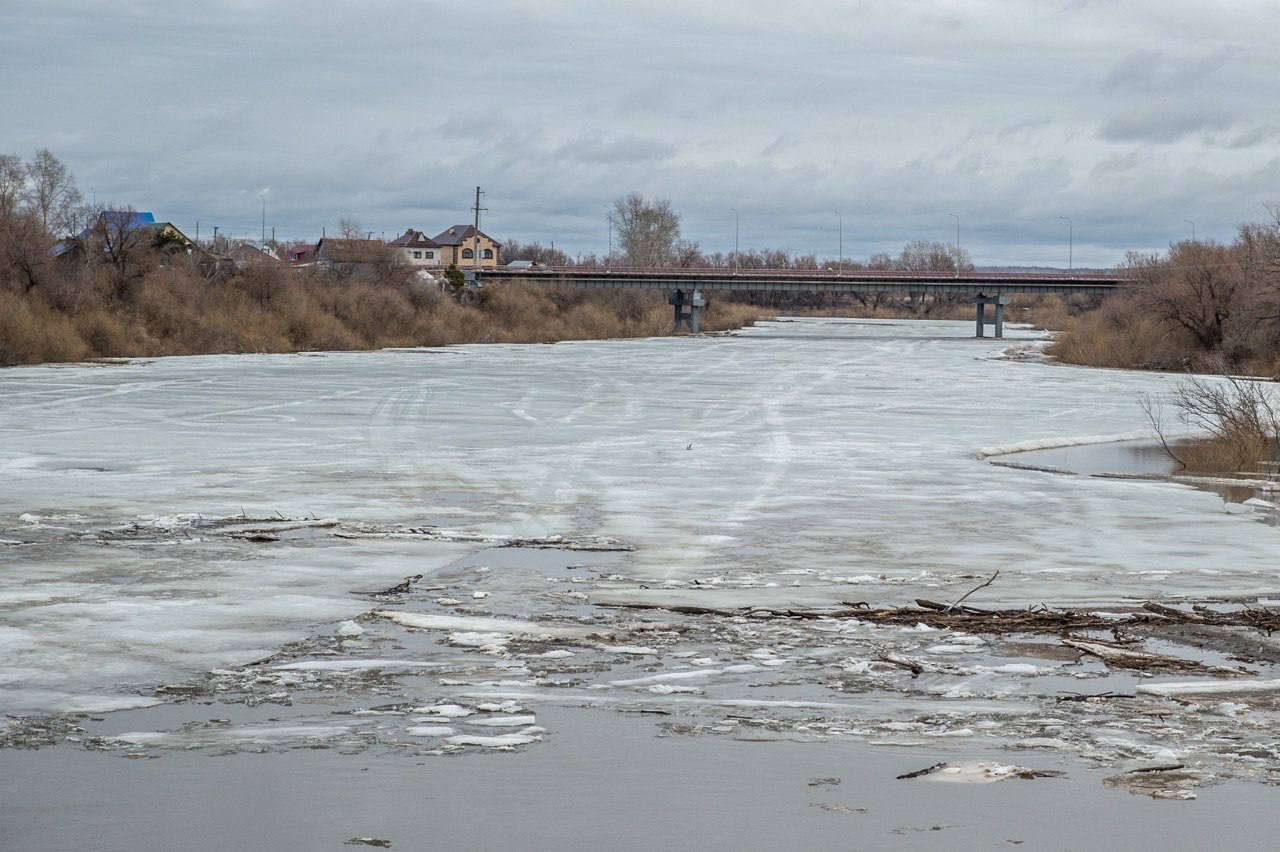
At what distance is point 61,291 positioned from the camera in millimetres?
60062

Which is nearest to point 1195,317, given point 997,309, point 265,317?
point 265,317

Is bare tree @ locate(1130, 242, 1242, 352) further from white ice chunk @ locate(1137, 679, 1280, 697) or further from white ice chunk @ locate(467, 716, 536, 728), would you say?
white ice chunk @ locate(467, 716, 536, 728)

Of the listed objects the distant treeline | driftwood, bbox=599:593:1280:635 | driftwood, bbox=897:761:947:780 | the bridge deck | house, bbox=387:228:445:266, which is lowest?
driftwood, bbox=897:761:947:780

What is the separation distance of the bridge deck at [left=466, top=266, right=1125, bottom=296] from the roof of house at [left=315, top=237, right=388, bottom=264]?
1888 cm

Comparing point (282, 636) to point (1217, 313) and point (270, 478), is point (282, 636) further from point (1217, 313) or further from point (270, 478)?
point (1217, 313)

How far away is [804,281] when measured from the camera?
422ft

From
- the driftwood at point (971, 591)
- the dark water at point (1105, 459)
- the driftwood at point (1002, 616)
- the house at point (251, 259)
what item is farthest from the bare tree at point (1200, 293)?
the driftwood at point (1002, 616)

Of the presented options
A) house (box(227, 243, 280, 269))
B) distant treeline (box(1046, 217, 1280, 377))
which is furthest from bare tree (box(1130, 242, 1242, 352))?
house (box(227, 243, 280, 269))

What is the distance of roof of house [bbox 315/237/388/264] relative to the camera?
323 feet

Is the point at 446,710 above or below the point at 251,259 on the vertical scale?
below

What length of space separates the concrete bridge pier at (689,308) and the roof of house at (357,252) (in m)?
29.9

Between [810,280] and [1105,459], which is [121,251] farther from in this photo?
[810,280]

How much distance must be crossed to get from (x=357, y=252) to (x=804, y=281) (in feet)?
137

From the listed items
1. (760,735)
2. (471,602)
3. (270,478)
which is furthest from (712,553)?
(270,478)
